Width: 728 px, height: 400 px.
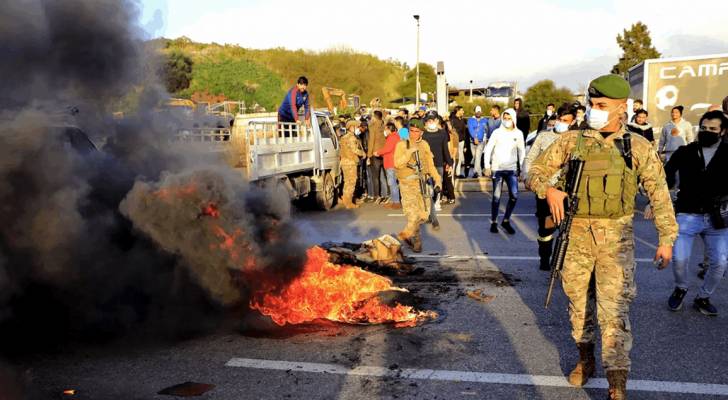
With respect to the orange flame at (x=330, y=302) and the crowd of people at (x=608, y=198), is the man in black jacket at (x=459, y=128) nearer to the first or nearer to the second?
the crowd of people at (x=608, y=198)

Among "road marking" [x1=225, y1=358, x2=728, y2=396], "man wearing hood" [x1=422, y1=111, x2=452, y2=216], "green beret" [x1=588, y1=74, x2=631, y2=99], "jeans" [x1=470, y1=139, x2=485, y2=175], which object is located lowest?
"road marking" [x1=225, y1=358, x2=728, y2=396]

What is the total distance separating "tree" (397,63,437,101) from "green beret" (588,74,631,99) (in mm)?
46549

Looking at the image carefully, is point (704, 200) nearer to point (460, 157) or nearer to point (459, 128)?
point (459, 128)

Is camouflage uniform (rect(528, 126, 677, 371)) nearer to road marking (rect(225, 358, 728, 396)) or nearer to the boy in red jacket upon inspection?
road marking (rect(225, 358, 728, 396))

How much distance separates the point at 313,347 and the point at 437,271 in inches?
103

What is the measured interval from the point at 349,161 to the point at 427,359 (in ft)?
28.7

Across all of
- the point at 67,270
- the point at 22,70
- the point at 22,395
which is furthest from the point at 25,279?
the point at 22,70

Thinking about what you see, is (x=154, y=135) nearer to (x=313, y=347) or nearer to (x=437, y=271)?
(x=313, y=347)

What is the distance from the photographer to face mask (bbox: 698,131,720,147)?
16.6 feet

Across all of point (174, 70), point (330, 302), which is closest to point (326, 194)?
point (174, 70)

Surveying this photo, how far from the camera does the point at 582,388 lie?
146 inches

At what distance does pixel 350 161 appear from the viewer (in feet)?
41.5

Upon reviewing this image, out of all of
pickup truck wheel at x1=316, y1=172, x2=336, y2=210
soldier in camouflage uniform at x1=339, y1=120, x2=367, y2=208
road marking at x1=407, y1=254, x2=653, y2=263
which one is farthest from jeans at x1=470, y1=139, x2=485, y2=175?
road marking at x1=407, y1=254, x2=653, y2=263

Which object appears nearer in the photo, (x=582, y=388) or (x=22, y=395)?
(x=22, y=395)
